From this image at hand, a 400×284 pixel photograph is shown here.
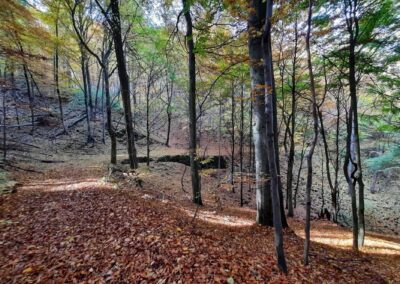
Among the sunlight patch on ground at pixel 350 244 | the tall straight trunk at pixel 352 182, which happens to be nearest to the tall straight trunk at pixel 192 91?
the sunlight patch on ground at pixel 350 244

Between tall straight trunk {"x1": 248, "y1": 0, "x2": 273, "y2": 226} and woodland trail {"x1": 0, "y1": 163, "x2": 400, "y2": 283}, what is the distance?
3.09 ft

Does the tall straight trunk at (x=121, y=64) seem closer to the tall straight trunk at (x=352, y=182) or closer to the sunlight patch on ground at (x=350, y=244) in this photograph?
the sunlight patch on ground at (x=350, y=244)

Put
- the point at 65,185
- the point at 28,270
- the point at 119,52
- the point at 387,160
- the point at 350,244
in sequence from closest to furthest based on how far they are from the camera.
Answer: the point at 28,270 → the point at 350,244 → the point at 65,185 → the point at 119,52 → the point at 387,160

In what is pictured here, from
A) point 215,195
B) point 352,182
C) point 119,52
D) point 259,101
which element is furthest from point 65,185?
point 352,182

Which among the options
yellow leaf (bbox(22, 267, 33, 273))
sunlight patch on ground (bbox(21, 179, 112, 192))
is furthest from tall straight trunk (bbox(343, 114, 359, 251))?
sunlight patch on ground (bbox(21, 179, 112, 192))

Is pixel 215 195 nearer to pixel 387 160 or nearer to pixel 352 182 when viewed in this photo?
pixel 352 182

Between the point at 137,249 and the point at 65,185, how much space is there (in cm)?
506

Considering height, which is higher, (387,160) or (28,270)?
(387,160)

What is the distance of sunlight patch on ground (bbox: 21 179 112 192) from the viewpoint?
22.1ft

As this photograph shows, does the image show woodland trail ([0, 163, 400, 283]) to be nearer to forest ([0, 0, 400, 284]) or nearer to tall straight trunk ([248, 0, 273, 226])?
forest ([0, 0, 400, 284])

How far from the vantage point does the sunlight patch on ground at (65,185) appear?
674 centimetres

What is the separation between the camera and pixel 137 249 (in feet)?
11.8

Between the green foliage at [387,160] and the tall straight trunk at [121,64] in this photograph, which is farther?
the green foliage at [387,160]

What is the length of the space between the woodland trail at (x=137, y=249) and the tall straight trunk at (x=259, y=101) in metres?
0.94
